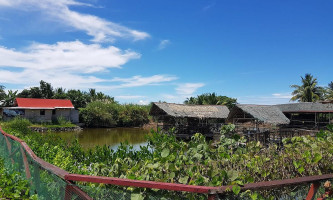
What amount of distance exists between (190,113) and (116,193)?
2241 cm

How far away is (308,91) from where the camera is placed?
39.3m

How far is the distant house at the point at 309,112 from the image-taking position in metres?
26.1

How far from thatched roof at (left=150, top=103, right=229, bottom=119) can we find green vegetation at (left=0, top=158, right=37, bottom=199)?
17996mm

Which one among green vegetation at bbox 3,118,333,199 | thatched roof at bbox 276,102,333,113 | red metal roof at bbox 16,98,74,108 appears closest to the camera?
green vegetation at bbox 3,118,333,199

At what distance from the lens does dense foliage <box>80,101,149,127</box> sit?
35219 millimetres

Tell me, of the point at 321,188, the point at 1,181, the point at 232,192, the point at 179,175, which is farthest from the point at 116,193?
the point at 1,181

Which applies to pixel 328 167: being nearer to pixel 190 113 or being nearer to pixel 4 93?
pixel 190 113

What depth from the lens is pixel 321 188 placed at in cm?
230

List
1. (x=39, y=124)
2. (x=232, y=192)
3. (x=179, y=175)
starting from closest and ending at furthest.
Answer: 1. (x=232, y=192)
2. (x=179, y=175)
3. (x=39, y=124)

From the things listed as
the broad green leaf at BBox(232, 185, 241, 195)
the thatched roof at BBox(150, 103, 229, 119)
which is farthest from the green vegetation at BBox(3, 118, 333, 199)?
the thatched roof at BBox(150, 103, 229, 119)

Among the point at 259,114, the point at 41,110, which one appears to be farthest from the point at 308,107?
the point at 41,110

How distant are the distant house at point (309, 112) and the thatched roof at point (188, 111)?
7233 millimetres

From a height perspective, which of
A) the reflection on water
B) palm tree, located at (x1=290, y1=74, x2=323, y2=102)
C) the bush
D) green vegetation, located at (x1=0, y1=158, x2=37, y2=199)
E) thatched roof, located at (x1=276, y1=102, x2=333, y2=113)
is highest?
palm tree, located at (x1=290, y1=74, x2=323, y2=102)

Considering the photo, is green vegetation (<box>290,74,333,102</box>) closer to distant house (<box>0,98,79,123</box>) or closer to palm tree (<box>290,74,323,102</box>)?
palm tree (<box>290,74,323,102</box>)
